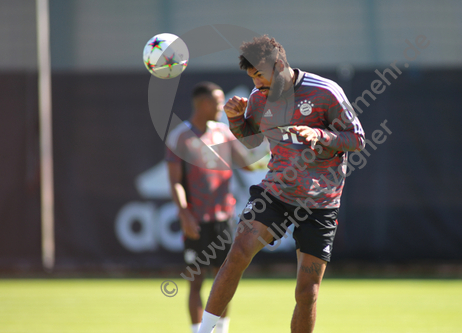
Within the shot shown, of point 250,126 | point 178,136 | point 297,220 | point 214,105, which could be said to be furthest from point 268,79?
point 178,136

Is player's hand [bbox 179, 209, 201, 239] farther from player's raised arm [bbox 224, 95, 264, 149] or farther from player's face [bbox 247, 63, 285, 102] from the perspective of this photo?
player's face [bbox 247, 63, 285, 102]

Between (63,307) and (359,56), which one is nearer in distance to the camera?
(63,307)

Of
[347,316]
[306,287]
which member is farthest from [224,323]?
[347,316]

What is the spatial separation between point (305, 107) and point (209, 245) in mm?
1734

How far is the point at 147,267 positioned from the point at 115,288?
3.31 feet

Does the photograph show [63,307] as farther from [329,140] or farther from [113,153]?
[329,140]

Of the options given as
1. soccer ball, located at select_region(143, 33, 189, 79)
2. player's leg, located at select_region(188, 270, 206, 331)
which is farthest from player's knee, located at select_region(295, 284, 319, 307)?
soccer ball, located at select_region(143, 33, 189, 79)

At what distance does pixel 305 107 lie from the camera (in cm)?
349

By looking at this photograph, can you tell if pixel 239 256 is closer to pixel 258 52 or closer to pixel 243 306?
pixel 258 52

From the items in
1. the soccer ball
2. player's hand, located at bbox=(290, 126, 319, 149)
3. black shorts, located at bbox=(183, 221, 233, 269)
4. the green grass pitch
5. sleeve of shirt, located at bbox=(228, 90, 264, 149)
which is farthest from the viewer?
the green grass pitch

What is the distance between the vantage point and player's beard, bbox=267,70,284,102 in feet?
11.3

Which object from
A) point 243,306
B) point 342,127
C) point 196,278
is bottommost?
point 243,306

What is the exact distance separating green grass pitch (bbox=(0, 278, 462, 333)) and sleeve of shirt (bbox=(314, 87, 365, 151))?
7.04ft

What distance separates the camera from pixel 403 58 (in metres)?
8.89
